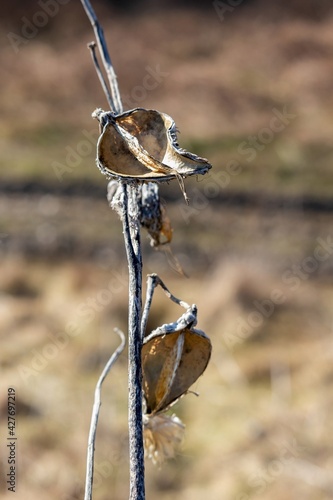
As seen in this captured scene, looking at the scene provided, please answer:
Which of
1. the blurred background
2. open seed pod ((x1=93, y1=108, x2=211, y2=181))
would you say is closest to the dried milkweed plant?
open seed pod ((x1=93, y1=108, x2=211, y2=181))

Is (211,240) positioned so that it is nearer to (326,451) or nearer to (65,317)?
(65,317)

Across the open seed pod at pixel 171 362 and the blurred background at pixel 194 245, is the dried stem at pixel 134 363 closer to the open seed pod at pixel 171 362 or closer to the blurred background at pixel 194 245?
the open seed pod at pixel 171 362

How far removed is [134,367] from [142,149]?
12 cm

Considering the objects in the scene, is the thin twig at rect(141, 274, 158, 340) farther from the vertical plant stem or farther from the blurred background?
the blurred background

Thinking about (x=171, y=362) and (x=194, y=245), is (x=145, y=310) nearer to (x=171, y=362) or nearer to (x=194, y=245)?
(x=171, y=362)

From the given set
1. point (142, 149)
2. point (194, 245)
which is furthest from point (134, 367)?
point (194, 245)

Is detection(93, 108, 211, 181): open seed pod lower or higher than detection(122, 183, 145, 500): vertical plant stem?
higher

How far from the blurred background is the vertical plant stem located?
60 centimetres

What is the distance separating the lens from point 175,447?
0.58 metres

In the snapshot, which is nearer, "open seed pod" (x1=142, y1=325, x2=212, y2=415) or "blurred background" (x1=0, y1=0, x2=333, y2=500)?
"open seed pod" (x1=142, y1=325, x2=212, y2=415)

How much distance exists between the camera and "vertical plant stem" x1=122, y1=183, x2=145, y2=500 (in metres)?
0.41

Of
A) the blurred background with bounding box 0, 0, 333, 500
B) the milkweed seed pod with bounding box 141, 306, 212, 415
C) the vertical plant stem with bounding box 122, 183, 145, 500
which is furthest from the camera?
the blurred background with bounding box 0, 0, 333, 500

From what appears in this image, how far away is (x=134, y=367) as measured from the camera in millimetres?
423

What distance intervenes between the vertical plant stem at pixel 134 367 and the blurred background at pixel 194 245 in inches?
23.6
